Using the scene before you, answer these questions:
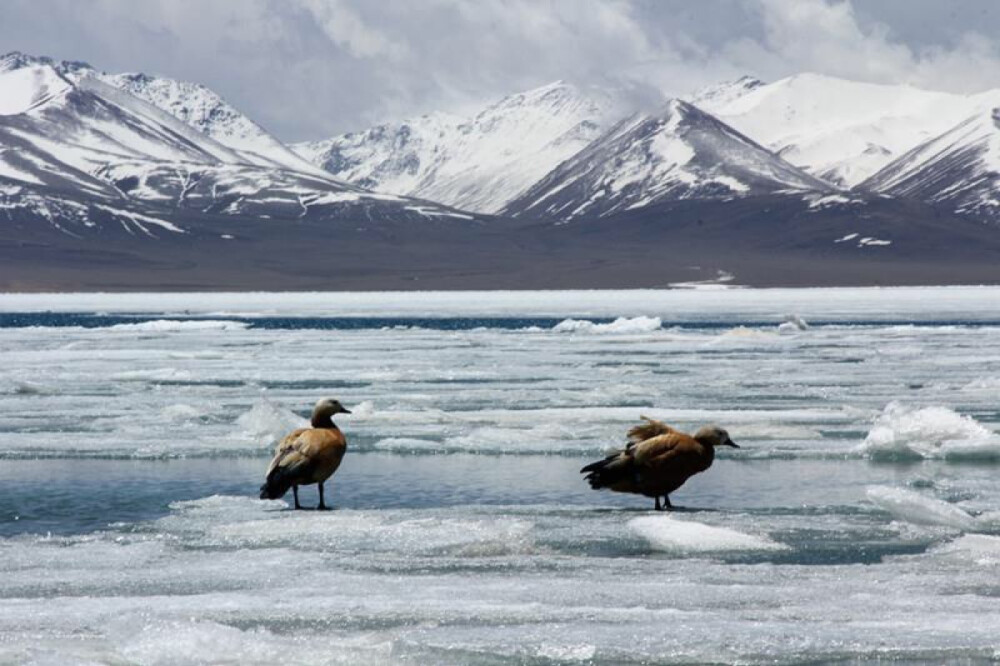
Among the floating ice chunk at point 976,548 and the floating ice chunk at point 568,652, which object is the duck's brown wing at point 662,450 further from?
the floating ice chunk at point 568,652

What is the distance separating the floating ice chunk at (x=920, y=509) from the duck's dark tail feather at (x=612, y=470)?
2.23 meters

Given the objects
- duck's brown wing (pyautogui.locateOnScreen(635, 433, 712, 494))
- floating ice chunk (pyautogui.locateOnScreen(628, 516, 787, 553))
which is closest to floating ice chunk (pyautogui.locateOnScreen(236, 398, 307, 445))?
duck's brown wing (pyautogui.locateOnScreen(635, 433, 712, 494))

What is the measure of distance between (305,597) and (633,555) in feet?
9.81

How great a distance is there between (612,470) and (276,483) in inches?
125

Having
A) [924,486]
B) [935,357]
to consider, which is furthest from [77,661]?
[935,357]

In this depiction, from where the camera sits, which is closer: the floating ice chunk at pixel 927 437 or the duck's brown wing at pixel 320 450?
the duck's brown wing at pixel 320 450

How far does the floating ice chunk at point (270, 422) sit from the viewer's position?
67.4ft

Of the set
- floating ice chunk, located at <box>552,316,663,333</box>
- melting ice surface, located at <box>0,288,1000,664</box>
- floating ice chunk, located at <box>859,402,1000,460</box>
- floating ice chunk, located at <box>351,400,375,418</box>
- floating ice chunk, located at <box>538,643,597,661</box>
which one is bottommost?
floating ice chunk, located at <box>538,643,597,661</box>

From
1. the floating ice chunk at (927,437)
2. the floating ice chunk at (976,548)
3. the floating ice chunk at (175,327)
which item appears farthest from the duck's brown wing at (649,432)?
the floating ice chunk at (175,327)

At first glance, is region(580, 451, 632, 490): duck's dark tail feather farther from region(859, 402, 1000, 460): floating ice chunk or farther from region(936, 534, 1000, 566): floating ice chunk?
region(859, 402, 1000, 460): floating ice chunk

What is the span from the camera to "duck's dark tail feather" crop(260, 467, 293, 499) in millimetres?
14320

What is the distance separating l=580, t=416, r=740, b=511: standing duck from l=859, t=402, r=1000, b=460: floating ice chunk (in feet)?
17.2

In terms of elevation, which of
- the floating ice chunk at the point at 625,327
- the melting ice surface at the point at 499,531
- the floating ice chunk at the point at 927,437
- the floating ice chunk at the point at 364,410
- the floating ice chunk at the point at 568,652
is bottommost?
the floating ice chunk at the point at 568,652

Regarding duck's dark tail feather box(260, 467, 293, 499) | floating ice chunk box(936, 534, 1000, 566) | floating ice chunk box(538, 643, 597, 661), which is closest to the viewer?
floating ice chunk box(538, 643, 597, 661)
